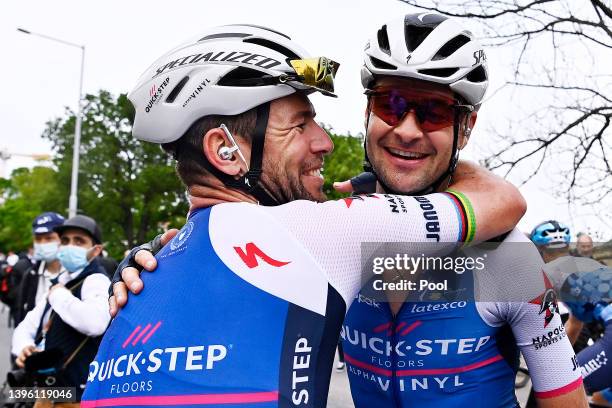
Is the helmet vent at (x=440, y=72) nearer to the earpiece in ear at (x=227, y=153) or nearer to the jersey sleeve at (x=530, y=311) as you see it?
the jersey sleeve at (x=530, y=311)

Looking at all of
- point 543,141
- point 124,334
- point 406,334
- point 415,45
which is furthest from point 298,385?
point 543,141

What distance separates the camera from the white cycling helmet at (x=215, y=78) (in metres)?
2.01

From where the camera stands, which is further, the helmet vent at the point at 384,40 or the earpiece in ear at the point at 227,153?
the helmet vent at the point at 384,40

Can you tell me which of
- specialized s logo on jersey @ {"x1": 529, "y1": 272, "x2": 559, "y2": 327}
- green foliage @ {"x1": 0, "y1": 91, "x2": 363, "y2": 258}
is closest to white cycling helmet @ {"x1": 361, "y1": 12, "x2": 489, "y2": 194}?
specialized s logo on jersey @ {"x1": 529, "y1": 272, "x2": 559, "y2": 327}

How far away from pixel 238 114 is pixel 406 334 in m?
1.00

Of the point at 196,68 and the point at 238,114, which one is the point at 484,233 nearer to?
the point at 238,114

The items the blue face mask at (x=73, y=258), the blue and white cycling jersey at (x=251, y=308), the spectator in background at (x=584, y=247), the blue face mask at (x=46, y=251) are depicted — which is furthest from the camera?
the blue face mask at (x=46, y=251)

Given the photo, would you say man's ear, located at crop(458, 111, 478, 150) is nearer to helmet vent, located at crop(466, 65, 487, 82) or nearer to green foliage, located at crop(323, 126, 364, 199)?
helmet vent, located at crop(466, 65, 487, 82)

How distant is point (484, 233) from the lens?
1922 mm

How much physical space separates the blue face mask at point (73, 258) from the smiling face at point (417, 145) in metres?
4.00

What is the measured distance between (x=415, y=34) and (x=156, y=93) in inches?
42.2

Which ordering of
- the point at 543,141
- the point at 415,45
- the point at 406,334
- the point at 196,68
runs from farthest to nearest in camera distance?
1. the point at 543,141
2. the point at 415,45
3. the point at 406,334
4. the point at 196,68

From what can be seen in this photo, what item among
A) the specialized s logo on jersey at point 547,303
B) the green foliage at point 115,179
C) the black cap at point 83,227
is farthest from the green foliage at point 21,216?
the specialized s logo on jersey at point 547,303

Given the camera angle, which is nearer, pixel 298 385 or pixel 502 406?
pixel 298 385
